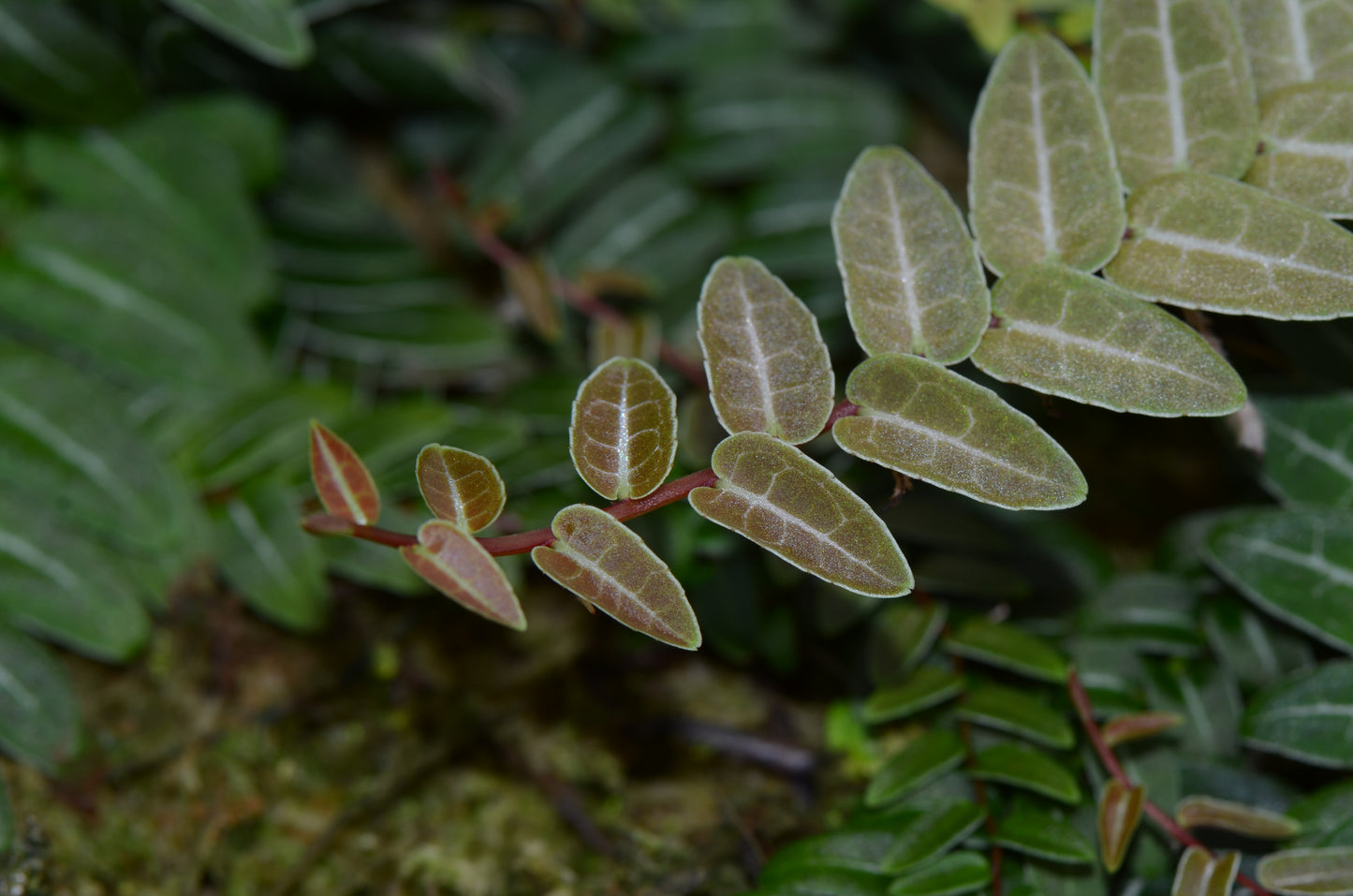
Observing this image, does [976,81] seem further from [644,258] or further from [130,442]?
[130,442]

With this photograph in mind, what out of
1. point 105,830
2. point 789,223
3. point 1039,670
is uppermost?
point 789,223

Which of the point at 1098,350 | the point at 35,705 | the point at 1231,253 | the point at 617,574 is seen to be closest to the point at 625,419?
the point at 617,574

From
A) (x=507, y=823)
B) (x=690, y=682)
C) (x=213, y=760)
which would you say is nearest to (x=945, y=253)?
(x=690, y=682)

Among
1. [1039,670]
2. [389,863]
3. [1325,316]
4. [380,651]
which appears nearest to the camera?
[1325,316]

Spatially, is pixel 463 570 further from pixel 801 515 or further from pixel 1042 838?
pixel 1042 838

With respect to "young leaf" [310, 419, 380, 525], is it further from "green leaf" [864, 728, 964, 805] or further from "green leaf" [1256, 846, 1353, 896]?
"green leaf" [1256, 846, 1353, 896]

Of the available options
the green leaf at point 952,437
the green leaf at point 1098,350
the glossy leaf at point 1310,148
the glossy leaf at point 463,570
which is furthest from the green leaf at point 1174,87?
the glossy leaf at point 463,570
